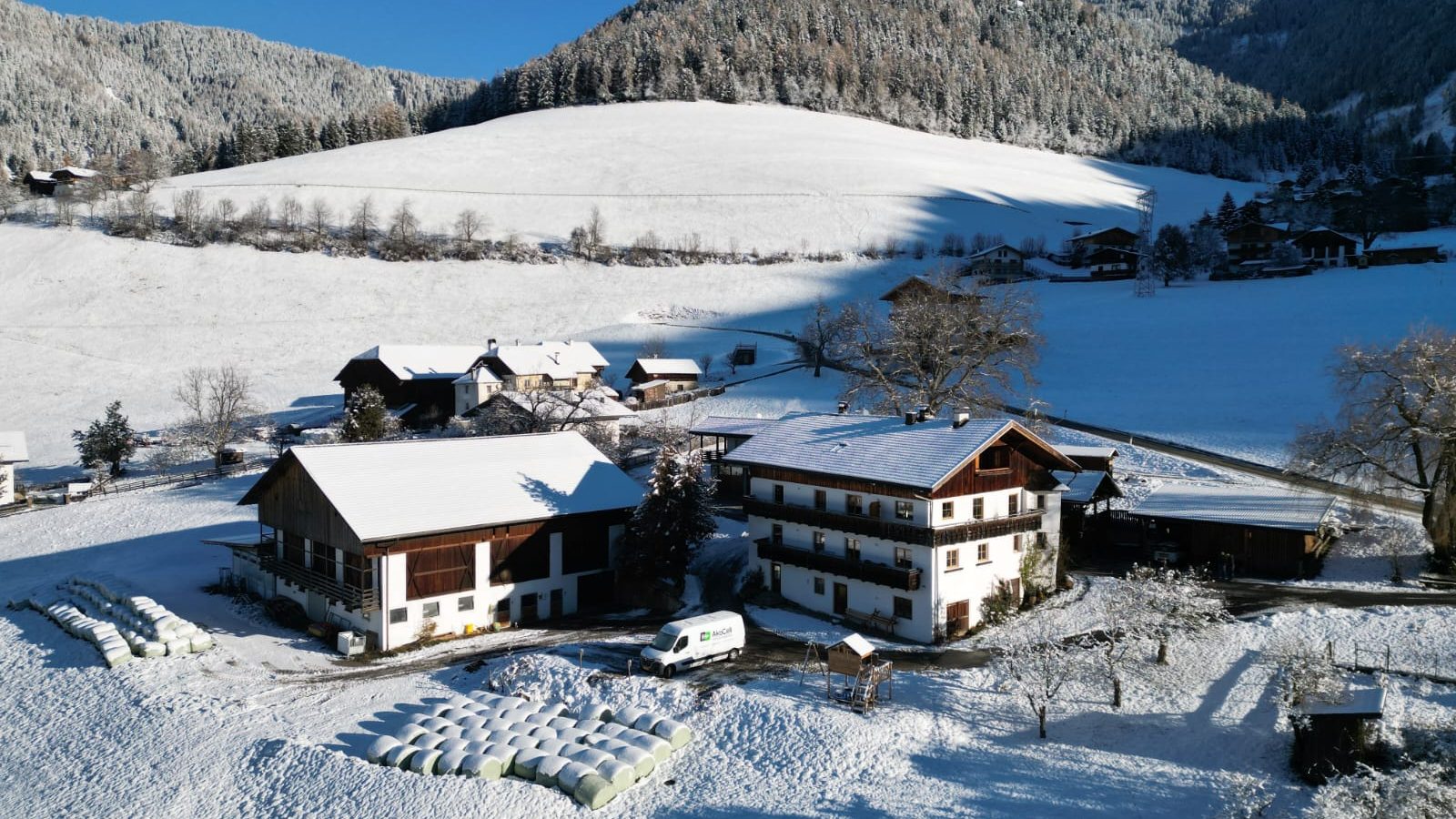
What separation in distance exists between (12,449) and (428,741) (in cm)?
5239

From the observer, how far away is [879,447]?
35875mm

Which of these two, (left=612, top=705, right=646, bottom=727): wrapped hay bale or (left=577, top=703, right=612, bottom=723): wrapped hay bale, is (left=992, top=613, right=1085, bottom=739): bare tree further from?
(left=577, top=703, right=612, bottom=723): wrapped hay bale

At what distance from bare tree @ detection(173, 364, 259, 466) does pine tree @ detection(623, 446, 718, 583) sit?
40202mm

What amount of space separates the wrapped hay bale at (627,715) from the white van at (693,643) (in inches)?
114

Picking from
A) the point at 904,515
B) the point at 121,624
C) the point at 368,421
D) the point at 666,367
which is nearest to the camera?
the point at 904,515

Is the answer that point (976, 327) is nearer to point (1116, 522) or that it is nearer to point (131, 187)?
point (1116, 522)

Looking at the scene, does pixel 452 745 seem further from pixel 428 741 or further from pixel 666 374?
pixel 666 374

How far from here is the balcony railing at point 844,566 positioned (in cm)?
3225

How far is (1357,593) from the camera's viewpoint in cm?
3359

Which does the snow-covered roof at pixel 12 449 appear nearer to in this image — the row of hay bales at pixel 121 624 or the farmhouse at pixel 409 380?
the farmhouse at pixel 409 380

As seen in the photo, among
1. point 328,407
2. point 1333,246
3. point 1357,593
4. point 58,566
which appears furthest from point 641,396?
point 1333,246

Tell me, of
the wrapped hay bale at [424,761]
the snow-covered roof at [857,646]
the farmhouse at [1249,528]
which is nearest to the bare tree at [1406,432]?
the farmhouse at [1249,528]

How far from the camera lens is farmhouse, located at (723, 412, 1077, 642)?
32500mm

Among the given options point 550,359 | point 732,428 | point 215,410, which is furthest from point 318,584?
point 550,359
